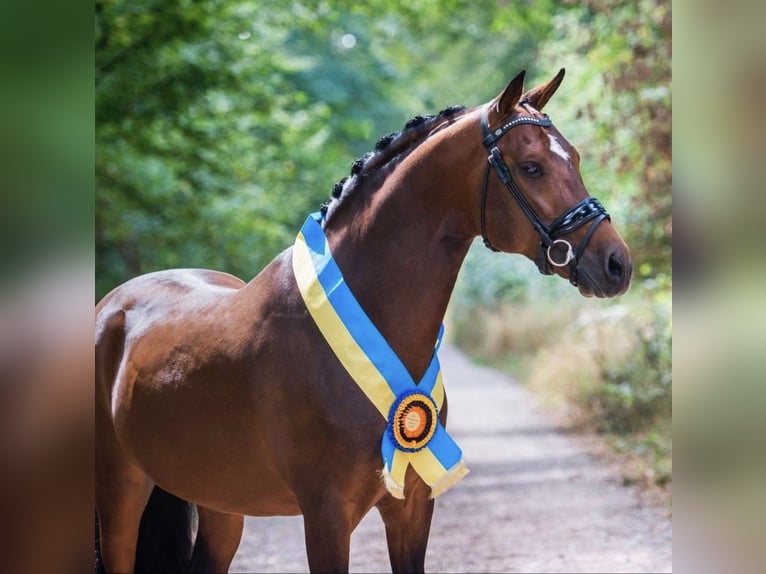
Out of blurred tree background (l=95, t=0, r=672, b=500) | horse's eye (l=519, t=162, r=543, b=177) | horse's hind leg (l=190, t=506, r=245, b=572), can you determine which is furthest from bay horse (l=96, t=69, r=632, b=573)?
blurred tree background (l=95, t=0, r=672, b=500)

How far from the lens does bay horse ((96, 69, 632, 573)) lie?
8.59ft

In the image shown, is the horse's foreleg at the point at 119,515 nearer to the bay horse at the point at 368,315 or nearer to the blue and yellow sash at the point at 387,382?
the bay horse at the point at 368,315

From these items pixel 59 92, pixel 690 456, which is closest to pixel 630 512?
pixel 690 456

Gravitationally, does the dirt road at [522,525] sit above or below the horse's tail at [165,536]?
below

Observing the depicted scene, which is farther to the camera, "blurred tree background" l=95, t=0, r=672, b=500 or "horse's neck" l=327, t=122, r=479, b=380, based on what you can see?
"blurred tree background" l=95, t=0, r=672, b=500

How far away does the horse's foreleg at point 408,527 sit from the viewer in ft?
9.96

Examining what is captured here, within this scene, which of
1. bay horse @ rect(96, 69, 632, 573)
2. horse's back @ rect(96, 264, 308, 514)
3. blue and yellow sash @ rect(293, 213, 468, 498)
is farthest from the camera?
horse's back @ rect(96, 264, 308, 514)

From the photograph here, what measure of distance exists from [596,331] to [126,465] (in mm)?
7429

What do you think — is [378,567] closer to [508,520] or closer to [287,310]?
[508,520]

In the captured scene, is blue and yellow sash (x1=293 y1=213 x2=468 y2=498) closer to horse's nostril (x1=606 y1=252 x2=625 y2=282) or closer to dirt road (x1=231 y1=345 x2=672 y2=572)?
horse's nostril (x1=606 y1=252 x2=625 y2=282)

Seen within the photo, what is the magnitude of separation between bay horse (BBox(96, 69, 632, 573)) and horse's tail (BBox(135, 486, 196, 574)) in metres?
0.61

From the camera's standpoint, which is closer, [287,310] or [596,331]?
[287,310]

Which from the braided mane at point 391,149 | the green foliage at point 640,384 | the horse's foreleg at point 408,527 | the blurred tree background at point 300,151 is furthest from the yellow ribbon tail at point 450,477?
the green foliage at point 640,384

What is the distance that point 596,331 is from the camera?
10414 mm
